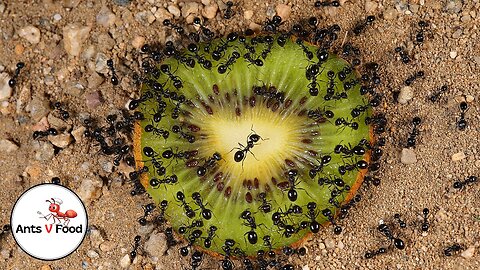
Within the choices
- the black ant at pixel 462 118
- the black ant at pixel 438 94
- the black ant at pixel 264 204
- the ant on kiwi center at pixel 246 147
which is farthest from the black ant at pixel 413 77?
the black ant at pixel 264 204

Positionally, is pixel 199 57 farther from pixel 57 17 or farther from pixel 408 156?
pixel 408 156

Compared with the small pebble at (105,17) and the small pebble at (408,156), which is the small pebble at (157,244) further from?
the small pebble at (408,156)

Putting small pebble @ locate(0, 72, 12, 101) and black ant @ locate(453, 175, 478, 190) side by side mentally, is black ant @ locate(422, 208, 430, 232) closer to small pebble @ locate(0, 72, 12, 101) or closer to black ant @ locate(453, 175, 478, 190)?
black ant @ locate(453, 175, 478, 190)

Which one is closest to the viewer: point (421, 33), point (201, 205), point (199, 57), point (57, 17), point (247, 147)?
point (247, 147)

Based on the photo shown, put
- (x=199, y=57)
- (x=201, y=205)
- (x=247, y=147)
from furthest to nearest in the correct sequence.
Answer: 1. (x=199, y=57)
2. (x=201, y=205)
3. (x=247, y=147)

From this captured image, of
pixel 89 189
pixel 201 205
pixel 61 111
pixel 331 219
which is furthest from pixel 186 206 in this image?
pixel 61 111

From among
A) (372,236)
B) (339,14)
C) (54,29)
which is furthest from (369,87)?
(54,29)

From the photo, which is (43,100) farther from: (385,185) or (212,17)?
(385,185)
